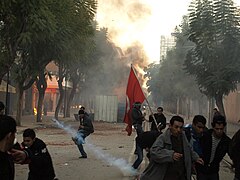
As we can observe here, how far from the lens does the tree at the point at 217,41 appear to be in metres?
23.0

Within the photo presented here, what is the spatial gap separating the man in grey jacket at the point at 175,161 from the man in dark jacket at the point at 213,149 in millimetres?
603

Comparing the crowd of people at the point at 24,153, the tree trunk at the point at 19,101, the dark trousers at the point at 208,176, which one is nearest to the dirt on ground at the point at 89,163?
the crowd of people at the point at 24,153

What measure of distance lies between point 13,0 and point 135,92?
4.17m

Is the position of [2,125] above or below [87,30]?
below

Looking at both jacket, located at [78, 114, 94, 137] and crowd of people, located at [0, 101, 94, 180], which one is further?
jacket, located at [78, 114, 94, 137]

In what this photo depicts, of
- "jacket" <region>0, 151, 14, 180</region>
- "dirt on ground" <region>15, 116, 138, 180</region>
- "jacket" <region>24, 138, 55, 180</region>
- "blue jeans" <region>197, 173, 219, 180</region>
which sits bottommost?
"dirt on ground" <region>15, 116, 138, 180</region>

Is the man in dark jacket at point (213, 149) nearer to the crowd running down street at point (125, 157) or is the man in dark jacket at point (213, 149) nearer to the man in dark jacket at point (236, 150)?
the crowd running down street at point (125, 157)

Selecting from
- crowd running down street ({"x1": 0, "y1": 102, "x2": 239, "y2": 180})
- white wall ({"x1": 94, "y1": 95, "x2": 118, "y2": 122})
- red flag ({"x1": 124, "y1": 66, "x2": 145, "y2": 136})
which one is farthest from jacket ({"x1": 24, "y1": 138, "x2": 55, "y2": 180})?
white wall ({"x1": 94, "y1": 95, "x2": 118, "y2": 122})

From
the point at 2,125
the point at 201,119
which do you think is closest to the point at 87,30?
the point at 201,119

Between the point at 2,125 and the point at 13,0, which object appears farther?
the point at 13,0

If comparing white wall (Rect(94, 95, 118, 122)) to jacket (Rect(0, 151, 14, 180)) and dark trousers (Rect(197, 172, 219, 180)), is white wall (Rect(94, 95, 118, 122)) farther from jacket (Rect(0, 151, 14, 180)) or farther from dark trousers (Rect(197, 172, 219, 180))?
jacket (Rect(0, 151, 14, 180))

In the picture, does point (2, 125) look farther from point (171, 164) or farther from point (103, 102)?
point (103, 102)

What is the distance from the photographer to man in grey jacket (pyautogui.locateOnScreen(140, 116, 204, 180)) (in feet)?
16.5

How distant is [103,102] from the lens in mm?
41781
